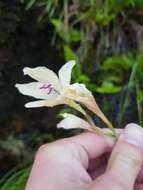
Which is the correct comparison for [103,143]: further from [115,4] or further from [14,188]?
[115,4]

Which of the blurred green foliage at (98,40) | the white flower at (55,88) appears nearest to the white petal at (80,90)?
the white flower at (55,88)

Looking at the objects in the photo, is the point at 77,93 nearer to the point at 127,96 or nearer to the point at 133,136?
the point at 133,136

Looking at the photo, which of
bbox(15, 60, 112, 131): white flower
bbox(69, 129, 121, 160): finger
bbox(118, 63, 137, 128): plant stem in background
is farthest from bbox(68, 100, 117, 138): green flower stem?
bbox(118, 63, 137, 128): plant stem in background

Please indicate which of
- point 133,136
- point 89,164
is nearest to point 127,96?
point 89,164

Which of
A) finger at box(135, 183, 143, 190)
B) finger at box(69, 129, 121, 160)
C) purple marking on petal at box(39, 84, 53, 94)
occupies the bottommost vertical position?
finger at box(135, 183, 143, 190)

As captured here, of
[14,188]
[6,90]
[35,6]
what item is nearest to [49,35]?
[35,6]

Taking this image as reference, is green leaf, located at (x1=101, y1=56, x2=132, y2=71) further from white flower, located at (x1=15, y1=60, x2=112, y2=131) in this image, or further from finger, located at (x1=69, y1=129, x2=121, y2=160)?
white flower, located at (x1=15, y1=60, x2=112, y2=131)
